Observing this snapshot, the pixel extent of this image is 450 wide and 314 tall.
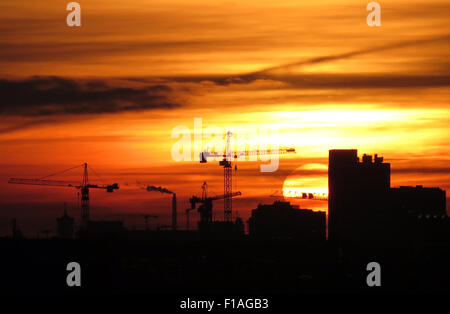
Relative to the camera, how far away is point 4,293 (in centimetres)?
18075
